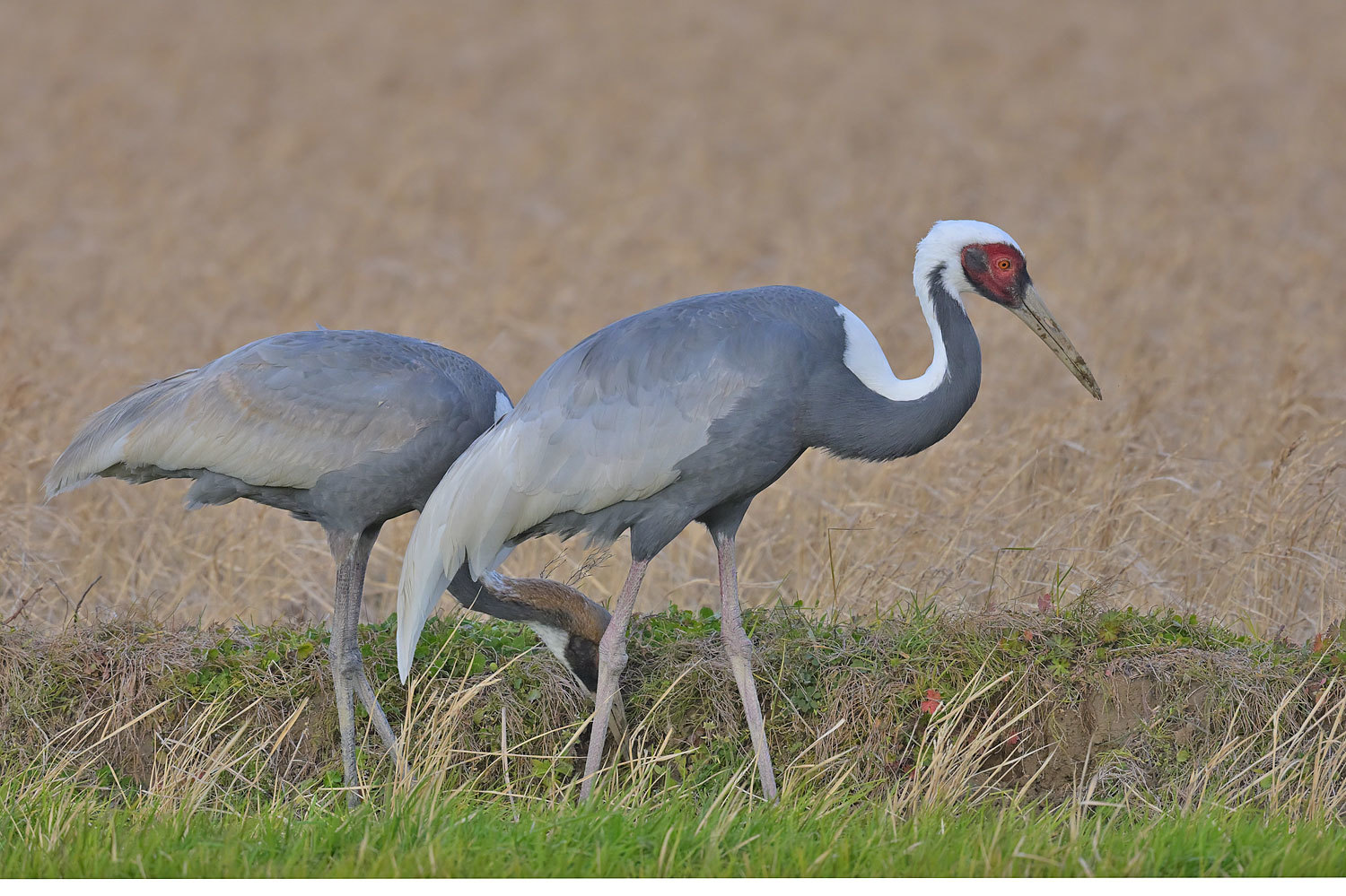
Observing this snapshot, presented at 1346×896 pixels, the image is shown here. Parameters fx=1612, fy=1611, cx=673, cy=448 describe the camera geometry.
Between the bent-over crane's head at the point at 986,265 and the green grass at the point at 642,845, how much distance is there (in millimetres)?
1445

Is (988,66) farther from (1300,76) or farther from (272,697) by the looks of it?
(272,697)

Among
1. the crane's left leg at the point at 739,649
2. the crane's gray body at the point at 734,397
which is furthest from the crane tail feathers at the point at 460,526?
the crane's left leg at the point at 739,649

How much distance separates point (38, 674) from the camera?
5.06 meters

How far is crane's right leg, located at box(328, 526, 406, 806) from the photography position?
495 cm

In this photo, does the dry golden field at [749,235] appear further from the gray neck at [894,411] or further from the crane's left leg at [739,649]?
the gray neck at [894,411]

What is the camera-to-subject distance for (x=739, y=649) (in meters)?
4.88

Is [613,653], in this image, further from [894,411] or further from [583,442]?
[894,411]

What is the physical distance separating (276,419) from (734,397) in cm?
146

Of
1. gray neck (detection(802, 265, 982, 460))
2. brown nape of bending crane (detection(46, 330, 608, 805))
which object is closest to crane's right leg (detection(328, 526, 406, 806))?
brown nape of bending crane (detection(46, 330, 608, 805))

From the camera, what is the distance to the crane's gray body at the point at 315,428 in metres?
4.93

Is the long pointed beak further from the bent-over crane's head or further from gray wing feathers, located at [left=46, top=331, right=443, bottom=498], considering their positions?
gray wing feathers, located at [left=46, top=331, right=443, bottom=498]

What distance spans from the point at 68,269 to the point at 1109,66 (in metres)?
10.9

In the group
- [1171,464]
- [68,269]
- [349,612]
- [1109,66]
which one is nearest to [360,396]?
[349,612]

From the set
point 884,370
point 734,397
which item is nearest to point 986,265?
point 884,370
